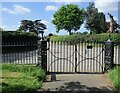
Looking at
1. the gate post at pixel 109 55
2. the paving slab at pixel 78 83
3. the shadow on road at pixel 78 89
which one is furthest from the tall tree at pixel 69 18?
the shadow on road at pixel 78 89

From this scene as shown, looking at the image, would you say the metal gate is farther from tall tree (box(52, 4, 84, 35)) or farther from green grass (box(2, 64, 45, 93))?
tall tree (box(52, 4, 84, 35))

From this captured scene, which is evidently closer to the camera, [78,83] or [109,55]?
[78,83]

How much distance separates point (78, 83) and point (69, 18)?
6154cm

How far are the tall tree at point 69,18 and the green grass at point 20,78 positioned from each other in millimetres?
57924

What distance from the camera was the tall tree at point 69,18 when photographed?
69188 millimetres

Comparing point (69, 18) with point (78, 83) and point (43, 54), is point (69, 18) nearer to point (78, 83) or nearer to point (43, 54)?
point (43, 54)

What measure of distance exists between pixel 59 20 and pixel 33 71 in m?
61.7

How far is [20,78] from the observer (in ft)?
29.9

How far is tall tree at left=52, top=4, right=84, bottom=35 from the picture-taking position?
69188mm

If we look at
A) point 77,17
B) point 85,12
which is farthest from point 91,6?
point 77,17

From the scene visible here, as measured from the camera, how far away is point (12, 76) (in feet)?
31.2

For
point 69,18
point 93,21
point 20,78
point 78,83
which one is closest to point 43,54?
point 20,78

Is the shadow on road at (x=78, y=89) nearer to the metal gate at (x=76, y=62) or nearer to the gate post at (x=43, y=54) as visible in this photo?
the gate post at (x=43, y=54)

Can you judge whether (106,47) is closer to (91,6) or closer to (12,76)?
(12,76)
